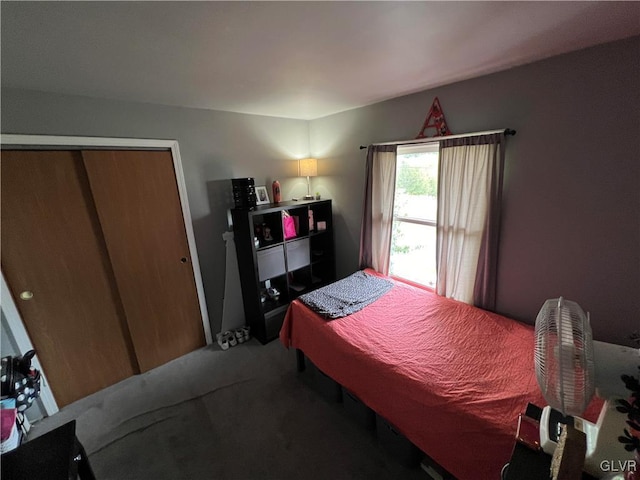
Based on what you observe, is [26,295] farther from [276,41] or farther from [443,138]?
[443,138]

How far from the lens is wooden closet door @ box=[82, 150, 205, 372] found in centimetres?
204

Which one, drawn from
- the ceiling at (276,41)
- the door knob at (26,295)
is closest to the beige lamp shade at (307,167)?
the ceiling at (276,41)

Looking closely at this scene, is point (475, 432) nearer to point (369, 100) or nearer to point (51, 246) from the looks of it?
point (369, 100)

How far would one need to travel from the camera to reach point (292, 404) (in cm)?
196

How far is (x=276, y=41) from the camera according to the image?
47.6 inches

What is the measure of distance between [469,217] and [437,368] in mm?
1181

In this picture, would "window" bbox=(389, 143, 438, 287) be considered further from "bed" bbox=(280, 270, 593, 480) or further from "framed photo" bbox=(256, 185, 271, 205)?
"framed photo" bbox=(256, 185, 271, 205)

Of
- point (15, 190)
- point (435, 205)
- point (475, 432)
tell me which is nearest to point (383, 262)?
point (435, 205)

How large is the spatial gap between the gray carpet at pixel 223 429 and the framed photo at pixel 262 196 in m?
1.66

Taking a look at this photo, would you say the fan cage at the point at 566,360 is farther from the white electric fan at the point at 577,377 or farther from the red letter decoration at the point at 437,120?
the red letter decoration at the point at 437,120

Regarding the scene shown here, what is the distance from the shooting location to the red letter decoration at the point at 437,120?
2.10 metres

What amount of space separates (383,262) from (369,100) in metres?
1.61

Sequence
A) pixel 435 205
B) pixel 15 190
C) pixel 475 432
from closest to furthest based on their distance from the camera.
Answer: pixel 475 432
pixel 15 190
pixel 435 205

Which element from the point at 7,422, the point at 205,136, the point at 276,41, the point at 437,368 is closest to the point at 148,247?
the point at 205,136
